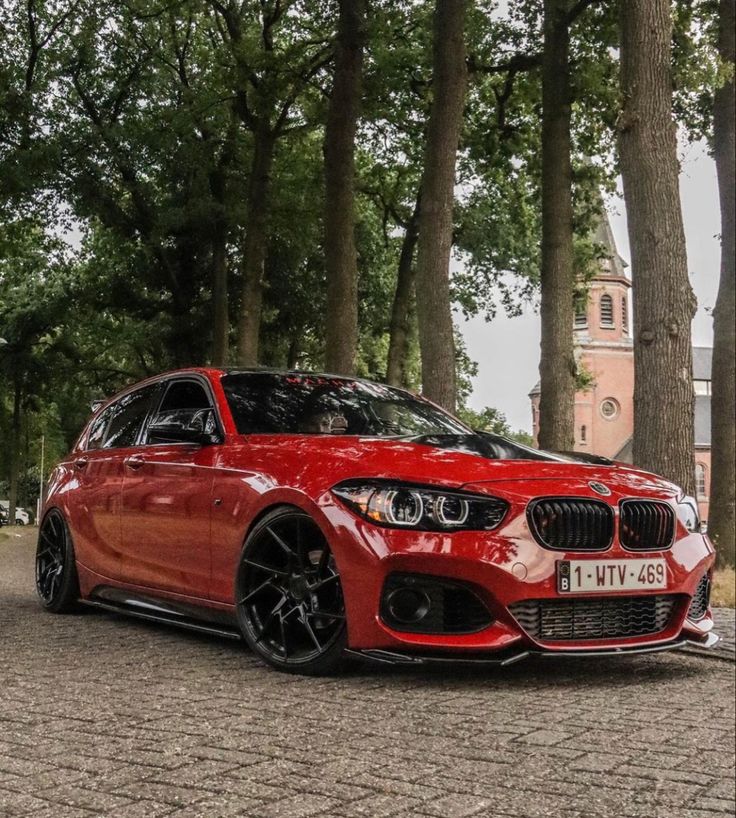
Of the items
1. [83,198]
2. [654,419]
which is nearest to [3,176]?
[83,198]

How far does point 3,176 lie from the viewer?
21.6 meters

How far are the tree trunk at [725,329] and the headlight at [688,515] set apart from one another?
37.9 ft

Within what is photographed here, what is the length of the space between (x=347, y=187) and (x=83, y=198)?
399 inches

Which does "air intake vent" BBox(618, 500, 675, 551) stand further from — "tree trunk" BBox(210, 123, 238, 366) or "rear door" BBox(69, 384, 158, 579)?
"tree trunk" BBox(210, 123, 238, 366)

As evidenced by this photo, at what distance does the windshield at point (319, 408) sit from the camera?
5902 millimetres

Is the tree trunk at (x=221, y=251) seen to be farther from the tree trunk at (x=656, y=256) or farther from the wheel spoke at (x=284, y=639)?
the wheel spoke at (x=284, y=639)

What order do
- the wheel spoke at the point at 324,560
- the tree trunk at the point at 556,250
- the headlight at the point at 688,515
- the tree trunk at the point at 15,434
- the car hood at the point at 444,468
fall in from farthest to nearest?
the tree trunk at the point at 15,434, the tree trunk at the point at 556,250, the headlight at the point at 688,515, the wheel spoke at the point at 324,560, the car hood at the point at 444,468

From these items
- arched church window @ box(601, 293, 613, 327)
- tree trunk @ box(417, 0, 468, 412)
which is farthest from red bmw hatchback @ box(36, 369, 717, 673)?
arched church window @ box(601, 293, 613, 327)

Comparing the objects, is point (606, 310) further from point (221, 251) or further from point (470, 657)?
point (470, 657)

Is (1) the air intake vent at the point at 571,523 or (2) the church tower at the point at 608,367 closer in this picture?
(1) the air intake vent at the point at 571,523

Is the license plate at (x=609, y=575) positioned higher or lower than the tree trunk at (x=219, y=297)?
lower

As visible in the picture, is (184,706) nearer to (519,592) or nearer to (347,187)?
(519,592)

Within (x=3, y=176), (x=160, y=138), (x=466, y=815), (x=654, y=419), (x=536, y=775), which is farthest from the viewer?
(x=160, y=138)

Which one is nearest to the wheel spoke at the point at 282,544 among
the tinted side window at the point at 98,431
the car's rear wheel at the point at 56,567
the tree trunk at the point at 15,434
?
the tinted side window at the point at 98,431
